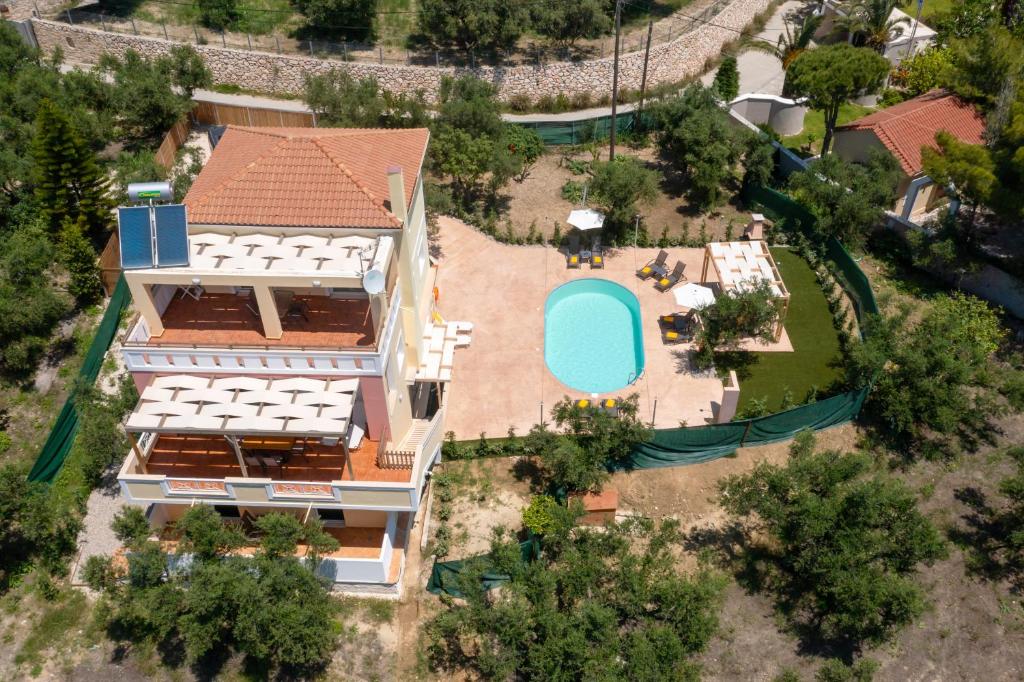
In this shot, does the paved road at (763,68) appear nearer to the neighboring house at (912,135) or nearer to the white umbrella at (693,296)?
the neighboring house at (912,135)

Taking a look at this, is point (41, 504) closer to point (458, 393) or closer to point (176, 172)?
point (458, 393)

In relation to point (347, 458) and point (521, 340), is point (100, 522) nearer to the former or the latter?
point (347, 458)

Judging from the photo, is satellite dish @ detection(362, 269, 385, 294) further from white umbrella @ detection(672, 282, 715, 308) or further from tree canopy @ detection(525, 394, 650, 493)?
white umbrella @ detection(672, 282, 715, 308)

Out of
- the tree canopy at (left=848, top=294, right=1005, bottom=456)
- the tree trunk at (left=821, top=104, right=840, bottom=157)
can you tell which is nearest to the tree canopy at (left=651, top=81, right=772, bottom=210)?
the tree trunk at (left=821, top=104, right=840, bottom=157)

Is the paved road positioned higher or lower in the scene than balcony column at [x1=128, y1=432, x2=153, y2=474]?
higher

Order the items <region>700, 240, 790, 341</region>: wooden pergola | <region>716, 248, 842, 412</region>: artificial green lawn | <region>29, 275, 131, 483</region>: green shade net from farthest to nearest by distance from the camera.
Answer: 1. <region>700, 240, 790, 341</region>: wooden pergola
2. <region>716, 248, 842, 412</region>: artificial green lawn
3. <region>29, 275, 131, 483</region>: green shade net

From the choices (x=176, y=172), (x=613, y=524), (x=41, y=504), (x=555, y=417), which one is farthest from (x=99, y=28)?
(x=613, y=524)
